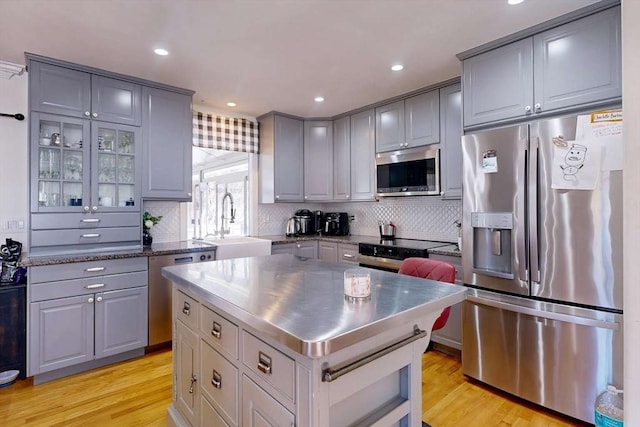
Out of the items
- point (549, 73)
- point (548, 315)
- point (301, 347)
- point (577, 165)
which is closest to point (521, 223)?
point (577, 165)

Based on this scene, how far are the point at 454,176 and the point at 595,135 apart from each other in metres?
1.30

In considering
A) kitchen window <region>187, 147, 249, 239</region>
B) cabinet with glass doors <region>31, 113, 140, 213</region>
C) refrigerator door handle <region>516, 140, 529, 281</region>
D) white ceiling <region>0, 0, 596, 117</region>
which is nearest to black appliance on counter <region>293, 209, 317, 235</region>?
kitchen window <region>187, 147, 249, 239</region>

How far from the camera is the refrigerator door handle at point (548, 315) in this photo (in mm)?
1847

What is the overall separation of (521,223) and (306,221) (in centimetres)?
289

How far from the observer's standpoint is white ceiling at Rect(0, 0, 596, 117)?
200cm

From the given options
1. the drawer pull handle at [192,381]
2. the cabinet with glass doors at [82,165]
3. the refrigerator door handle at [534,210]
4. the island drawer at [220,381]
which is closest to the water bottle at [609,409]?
the refrigerator door handle at [534,210]

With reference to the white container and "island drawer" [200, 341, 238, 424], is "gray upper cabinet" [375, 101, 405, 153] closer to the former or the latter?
the white container

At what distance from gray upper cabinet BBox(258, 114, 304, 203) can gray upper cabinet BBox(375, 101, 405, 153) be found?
3.62 ft

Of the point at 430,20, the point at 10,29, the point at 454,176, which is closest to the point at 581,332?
the point at 454,176

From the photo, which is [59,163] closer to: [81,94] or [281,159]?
[81,94]

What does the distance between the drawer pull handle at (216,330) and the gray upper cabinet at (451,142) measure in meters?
2.46

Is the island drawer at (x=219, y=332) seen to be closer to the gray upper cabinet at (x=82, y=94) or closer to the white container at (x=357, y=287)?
the white container at (x=357, y=287)

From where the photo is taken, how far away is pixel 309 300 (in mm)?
1293

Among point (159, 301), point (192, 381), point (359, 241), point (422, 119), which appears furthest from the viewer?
point (359, 241)
